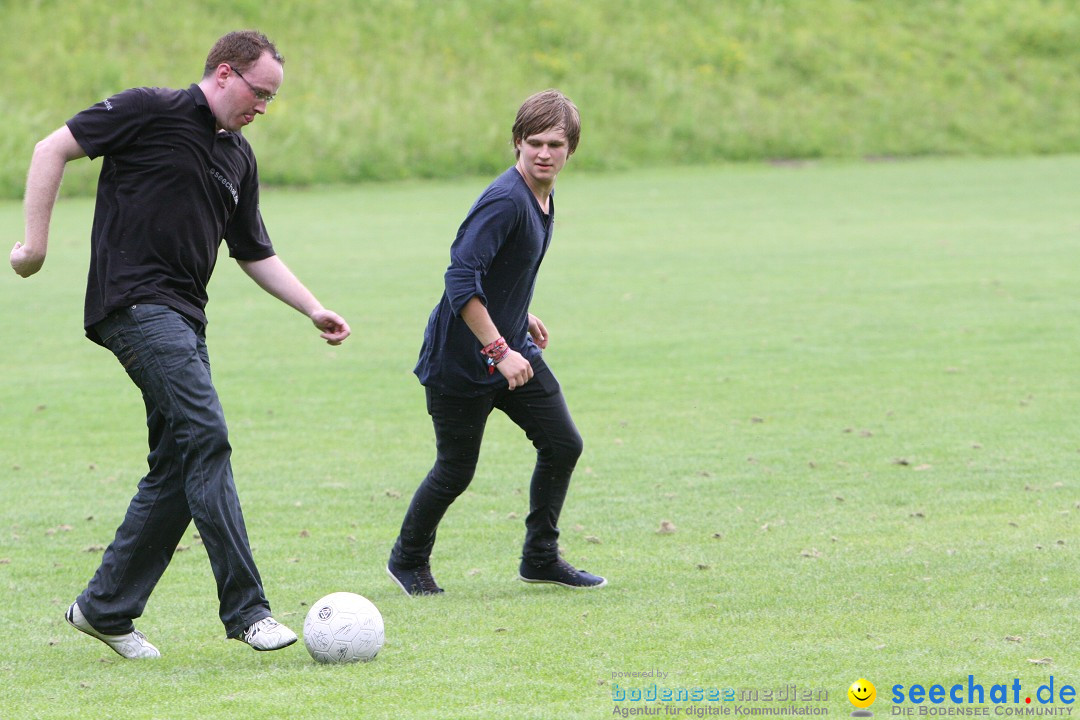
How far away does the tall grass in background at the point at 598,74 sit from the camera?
38.5m

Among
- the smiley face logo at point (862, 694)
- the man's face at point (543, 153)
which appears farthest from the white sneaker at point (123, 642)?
the smiley face logo at point (862, 694)

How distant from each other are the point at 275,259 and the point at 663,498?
324 cm

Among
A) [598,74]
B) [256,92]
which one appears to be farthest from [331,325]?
[598,74]

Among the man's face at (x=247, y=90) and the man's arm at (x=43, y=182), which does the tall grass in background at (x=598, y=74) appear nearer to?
the man's face at (x=247, y=90)

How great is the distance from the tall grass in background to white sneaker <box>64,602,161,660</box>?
3138cm

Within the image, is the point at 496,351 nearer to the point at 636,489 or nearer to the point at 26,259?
the point at 26,259

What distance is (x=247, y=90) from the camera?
5.25 metres

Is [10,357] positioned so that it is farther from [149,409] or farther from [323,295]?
[149,409]


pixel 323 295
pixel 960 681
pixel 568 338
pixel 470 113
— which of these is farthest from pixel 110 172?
pixel 470 113

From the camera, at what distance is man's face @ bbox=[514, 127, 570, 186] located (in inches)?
233

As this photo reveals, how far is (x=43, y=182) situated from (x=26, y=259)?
0.98 feet

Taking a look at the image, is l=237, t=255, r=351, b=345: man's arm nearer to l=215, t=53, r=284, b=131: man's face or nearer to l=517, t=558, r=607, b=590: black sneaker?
l=215, t=53, r=284, b=131: man's face

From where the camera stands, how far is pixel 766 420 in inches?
414

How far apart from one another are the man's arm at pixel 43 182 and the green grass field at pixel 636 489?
1569 mm
